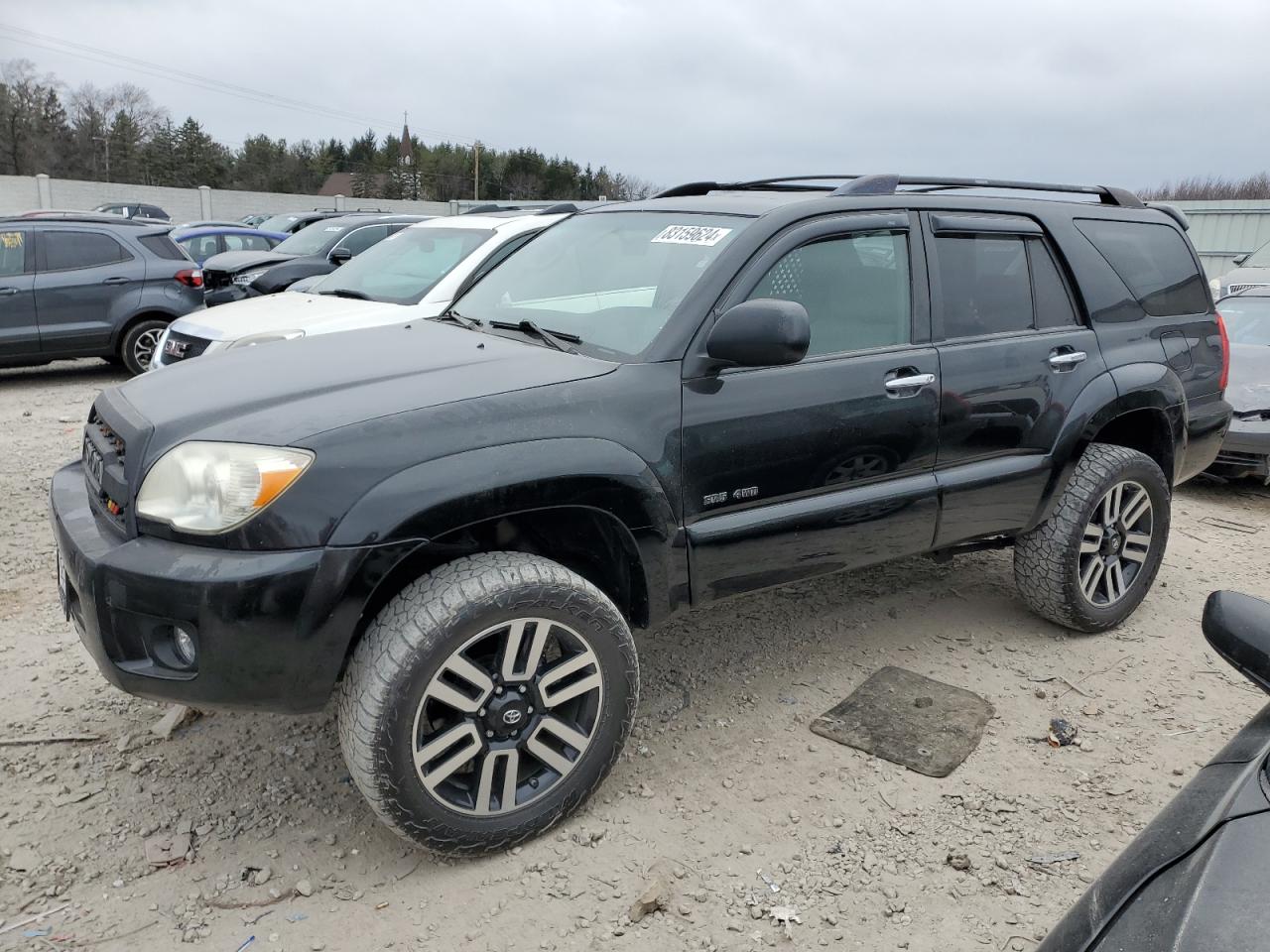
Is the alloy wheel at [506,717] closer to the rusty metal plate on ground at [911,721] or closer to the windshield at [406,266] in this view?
the rusty metal plate on ground at [911,721]

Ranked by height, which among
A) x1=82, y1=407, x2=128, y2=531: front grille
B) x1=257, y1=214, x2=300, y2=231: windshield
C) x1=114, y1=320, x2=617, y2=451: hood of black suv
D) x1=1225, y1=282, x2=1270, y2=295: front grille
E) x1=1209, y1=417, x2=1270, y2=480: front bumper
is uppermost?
x1=257, y1=214, x2=300, y2=231: windshield

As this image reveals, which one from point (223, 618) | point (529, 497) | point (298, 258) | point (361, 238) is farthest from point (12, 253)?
point (529, 497)

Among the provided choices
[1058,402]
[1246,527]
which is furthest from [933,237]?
[1246,527]

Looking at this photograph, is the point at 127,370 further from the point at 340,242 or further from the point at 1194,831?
the point at 1194,831

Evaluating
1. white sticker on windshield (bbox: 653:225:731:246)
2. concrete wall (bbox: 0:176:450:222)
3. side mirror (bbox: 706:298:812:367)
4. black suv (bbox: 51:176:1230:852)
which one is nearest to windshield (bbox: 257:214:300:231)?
concrete wall (bbox: 0:176:450:222)

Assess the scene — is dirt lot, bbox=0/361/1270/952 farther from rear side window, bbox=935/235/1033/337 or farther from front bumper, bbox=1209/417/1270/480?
front bumper, bbox=1209/417/1270/480

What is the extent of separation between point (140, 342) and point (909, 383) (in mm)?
8477

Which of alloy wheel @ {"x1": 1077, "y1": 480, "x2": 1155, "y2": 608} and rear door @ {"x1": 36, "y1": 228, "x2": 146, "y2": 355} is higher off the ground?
rear door @ {"x1": 36, "y1": 228, "x2": 146, "y2": 355}

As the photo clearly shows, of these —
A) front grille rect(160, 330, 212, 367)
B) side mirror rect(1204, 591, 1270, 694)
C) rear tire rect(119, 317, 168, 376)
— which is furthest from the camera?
rear tire rect(119, 317, 168, 376)

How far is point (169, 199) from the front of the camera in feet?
121

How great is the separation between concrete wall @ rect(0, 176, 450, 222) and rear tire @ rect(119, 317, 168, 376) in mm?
22547

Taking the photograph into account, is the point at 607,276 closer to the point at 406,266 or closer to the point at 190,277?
the point at 406,266

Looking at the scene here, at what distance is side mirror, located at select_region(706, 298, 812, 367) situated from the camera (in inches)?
111

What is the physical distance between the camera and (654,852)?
278cm
